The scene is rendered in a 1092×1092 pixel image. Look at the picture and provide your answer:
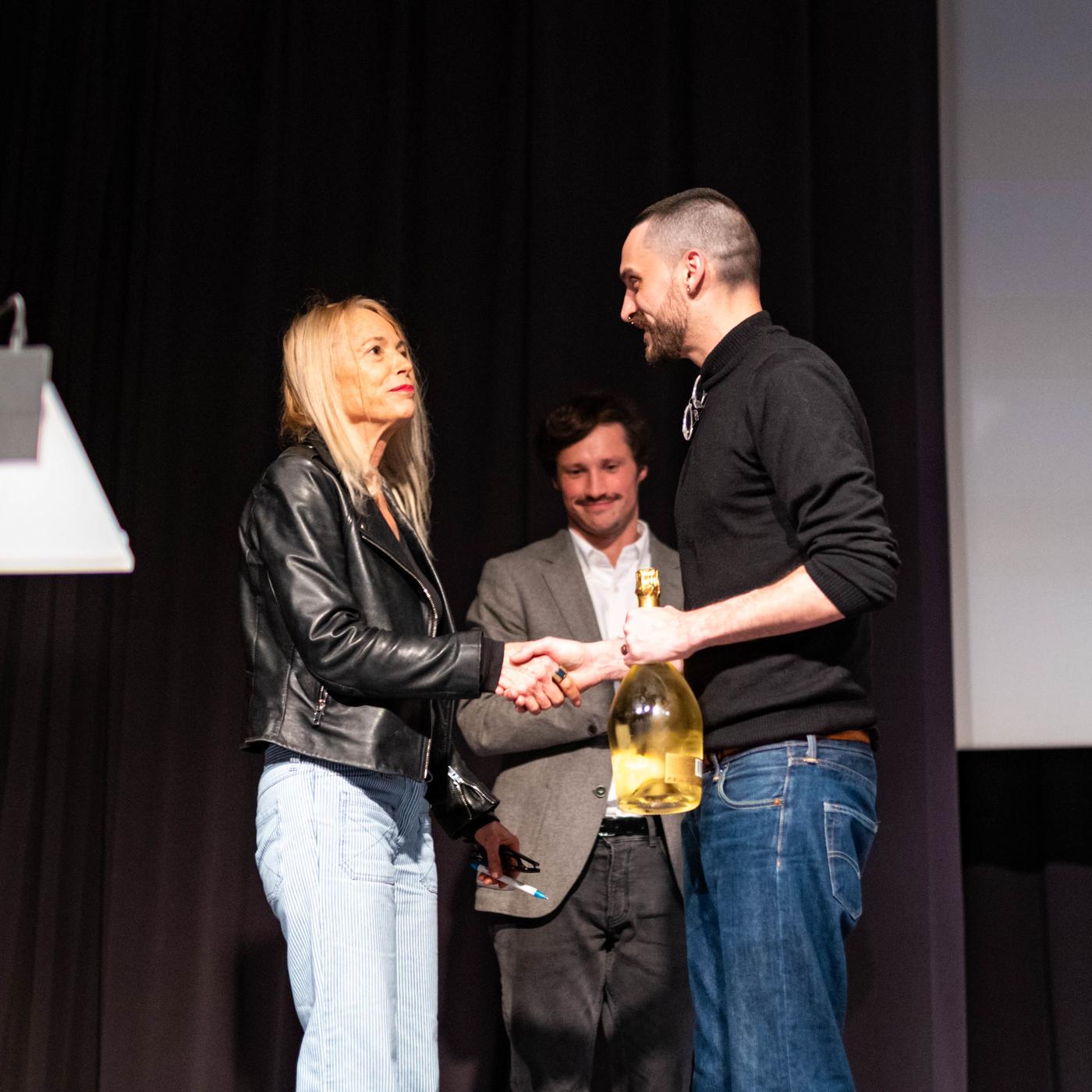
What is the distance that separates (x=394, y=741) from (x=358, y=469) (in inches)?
16.7

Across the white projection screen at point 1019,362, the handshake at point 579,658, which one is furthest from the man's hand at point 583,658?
the white projection screen at point 1019,362

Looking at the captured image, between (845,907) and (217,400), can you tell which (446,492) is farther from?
(845,907)

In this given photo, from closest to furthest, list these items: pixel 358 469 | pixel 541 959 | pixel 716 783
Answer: pixel 716 783 → pixel 358 469 → pixel 541 959

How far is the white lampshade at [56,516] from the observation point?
953 mm

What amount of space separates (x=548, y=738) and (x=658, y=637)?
34.7 inches

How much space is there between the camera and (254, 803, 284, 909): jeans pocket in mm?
1713

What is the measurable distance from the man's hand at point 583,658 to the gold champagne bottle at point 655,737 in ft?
0.33

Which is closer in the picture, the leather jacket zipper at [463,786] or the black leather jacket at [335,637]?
the black leather jacket at [335,637]

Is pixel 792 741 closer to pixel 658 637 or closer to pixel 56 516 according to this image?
pixel 658 637

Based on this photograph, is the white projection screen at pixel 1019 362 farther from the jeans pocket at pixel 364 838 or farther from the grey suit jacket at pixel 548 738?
the jeans pocket at pixel 364 838

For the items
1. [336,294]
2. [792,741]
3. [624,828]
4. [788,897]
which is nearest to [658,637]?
[792,741]

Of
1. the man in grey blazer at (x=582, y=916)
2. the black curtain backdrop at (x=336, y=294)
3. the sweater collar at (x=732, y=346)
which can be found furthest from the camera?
the black curtain backdrop at (x=336, y=294)

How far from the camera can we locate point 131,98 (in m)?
3.44

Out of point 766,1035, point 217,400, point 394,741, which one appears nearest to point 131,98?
point 217,400
